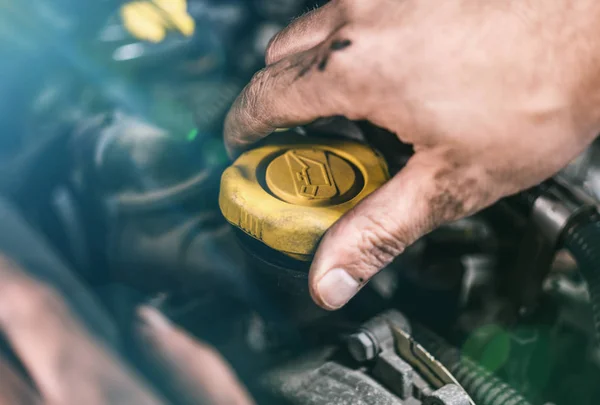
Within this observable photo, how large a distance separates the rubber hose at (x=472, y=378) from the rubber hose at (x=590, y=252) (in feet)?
0.67

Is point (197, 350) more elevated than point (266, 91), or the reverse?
point (266, 91)

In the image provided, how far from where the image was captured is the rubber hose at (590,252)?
795 millimetres

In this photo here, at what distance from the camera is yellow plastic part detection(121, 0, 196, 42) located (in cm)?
101

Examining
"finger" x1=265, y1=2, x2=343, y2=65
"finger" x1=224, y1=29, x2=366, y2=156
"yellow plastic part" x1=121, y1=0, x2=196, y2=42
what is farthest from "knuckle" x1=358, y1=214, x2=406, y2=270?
"yellow plastic part" x1=121, y1=0, x2=196, y2=42

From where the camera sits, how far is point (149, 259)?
28.6 inches

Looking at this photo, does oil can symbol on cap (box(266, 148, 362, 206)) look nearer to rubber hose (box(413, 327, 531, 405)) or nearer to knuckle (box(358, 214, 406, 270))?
knuckle (box(358, 214, 406, 270))

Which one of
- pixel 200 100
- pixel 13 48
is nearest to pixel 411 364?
pixel 200 100

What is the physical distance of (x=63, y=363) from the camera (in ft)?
1.54

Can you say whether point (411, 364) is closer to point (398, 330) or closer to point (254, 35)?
point (398, 330)

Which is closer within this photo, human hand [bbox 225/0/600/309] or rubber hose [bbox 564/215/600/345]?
human hand [bbox 225/0/600/309]

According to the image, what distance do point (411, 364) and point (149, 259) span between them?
37 cm

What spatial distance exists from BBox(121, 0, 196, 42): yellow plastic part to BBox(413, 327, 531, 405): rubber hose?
707 millimetres

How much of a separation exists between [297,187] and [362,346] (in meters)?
0.22

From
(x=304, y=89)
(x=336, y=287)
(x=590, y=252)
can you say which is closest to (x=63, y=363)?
(x=336, y=287)
